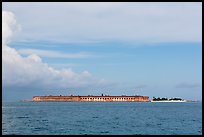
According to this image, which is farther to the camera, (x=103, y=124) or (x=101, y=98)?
(x=101, y=98)

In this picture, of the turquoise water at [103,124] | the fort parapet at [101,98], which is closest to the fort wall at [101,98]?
the fort parapet at [101,98]

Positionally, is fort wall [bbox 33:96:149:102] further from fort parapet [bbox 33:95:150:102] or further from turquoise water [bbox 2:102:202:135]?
turquoise water [bbox 2:102:202:135]

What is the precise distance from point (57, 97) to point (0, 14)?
114 m

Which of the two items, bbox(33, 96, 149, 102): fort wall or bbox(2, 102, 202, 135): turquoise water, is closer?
bbox(2, 102, 202, 135): turquoise water

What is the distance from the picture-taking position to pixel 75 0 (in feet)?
5.44

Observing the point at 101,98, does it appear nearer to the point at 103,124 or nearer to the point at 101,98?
the point at 101,98

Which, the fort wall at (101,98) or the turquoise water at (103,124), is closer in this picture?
the turquoise water at (103,124)

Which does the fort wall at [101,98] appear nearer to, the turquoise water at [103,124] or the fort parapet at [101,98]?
the fort parapet at [101,98]

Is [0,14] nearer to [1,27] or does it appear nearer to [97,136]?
[1,27]

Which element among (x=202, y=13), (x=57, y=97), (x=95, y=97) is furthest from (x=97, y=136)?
(x=57, y=97)

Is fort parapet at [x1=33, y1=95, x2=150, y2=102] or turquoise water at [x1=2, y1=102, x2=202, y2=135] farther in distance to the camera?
fort parapet at [x1=33, y1=95, x2=150, y2=102]

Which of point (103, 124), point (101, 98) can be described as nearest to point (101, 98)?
point (101, 98)

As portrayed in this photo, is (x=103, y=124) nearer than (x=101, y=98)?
Yes

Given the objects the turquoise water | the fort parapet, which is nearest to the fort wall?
the fort parapet
